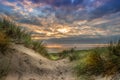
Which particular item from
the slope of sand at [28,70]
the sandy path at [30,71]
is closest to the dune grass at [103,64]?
the slope of sand at [28,70]

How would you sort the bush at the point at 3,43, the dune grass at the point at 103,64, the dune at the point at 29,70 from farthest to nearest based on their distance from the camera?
the bush at the point at 3,43 → the dune at the point at 29,70 → the dune grass at the point at 103,64

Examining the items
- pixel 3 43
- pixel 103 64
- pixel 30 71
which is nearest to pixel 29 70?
pixel 30 71

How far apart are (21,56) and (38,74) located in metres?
0.91

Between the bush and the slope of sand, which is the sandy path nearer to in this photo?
the slope of sand

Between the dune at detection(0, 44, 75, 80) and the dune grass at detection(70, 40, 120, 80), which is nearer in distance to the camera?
the dune grass at detection(70, 40, 120, 80)

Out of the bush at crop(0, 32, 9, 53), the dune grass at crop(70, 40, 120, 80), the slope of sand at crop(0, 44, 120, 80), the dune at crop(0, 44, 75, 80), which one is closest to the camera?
the dune grass at crop(70, 40, 120, 80)

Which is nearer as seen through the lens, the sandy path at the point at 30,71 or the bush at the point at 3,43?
the sandy path at the point at 30,71

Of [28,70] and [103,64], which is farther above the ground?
[103,64]

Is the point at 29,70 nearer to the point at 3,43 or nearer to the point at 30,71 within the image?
the point at 30,71

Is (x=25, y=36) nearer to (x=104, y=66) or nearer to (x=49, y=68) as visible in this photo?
(x=49, y=68)

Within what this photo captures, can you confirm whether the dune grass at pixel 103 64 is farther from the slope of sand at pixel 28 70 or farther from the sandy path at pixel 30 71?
the sandy path at pixel 30 71

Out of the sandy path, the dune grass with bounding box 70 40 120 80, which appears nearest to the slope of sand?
the sandy path

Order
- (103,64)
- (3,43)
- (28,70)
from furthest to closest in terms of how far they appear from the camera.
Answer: (28,70)
(3,43)
(103,64)

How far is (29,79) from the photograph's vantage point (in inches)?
317
